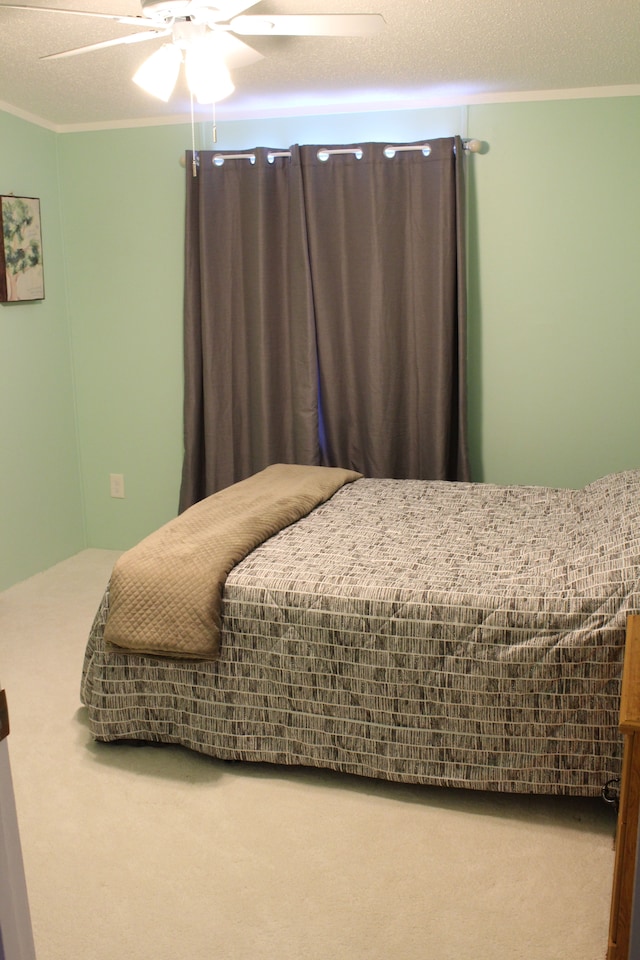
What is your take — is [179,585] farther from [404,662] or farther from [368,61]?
[368,61]

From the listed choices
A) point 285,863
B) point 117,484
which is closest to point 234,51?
point 285,863

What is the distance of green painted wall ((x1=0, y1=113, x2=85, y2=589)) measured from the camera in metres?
4.03

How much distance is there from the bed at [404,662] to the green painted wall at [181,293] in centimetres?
119

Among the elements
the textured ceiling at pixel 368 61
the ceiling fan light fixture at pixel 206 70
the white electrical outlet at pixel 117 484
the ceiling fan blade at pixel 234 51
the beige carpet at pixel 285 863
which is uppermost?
the textured ceiling at pixel 368 61

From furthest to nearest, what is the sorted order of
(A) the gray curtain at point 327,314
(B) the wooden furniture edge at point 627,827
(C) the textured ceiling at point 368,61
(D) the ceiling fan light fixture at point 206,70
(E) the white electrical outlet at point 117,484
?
(E) the white electrical outlet at point 117,484 < (A) the gray curtain at point 327,314 < (C) the textured ceiling at point 368,61 < (D) the ceiling fan light fixture at point 206,70 < (B) the wooden furniture edge at point 627,827

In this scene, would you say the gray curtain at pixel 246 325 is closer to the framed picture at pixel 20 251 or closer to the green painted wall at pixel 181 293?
the green painted wall at pixel 181 293

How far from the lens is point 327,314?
13.2ft

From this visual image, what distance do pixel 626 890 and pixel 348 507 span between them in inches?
69.8

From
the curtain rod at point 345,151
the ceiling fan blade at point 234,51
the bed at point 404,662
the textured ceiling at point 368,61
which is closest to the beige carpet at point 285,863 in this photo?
the bed at point 404,662

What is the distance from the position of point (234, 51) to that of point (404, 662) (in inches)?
74.0

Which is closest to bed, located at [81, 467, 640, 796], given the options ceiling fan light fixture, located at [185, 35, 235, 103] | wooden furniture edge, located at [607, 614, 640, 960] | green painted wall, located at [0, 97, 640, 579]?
wooden furniture edge, located at [607, 614, 640, 960]

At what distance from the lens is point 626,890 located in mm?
1689

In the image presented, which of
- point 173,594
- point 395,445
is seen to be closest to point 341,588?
point 173,594

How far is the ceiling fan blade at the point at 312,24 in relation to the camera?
227 cm
